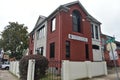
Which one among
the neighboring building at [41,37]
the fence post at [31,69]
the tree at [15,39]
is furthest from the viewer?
the tree at [15,39]

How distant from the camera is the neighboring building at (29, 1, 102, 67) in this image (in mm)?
17125

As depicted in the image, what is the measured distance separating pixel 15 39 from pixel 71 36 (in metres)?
25.5

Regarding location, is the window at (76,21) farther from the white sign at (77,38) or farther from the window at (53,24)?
the window at (53,24)

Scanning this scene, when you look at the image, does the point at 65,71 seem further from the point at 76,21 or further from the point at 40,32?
the point at 40,32

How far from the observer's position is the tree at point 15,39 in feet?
127

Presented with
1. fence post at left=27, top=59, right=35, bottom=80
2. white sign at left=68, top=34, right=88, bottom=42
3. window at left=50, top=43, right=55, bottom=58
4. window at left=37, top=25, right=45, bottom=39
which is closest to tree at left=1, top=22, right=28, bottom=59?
window at left=37, top=25, right=45, bottom=39

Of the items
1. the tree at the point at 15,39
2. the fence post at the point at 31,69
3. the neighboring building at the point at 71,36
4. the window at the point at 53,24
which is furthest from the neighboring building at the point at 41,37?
the tree at the point at 15,39

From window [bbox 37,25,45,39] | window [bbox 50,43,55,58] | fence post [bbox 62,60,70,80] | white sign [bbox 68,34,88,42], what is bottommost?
fence post [bbox 62,60,70,80]

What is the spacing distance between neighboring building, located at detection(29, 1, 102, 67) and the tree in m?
18.6

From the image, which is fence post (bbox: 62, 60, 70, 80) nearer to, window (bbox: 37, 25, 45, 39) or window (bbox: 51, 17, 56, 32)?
window (bbox: 51, 17, 56, 32)

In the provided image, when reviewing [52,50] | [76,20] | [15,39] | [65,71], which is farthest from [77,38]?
[15,39]

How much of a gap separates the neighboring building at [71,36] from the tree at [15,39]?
18.6 metres

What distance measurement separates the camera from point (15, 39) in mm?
39531

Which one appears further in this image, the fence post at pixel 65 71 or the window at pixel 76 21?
the window at pixel 76 21
